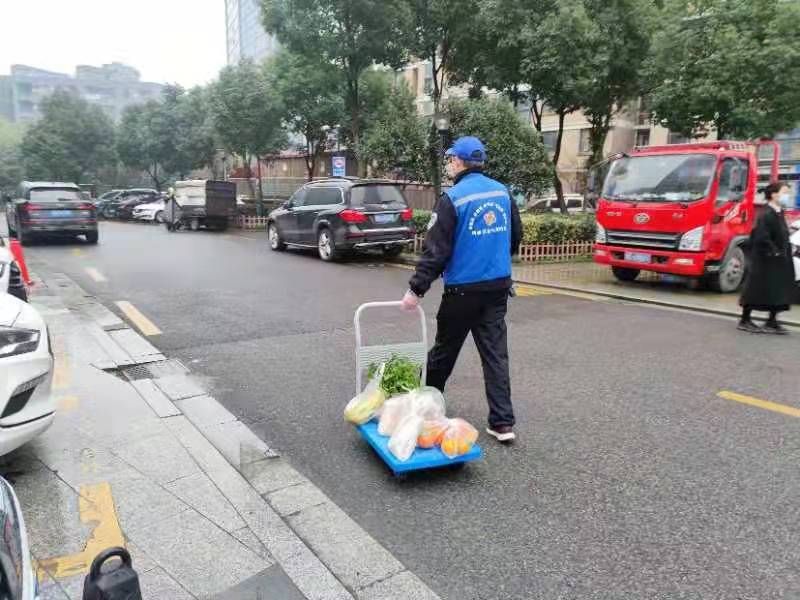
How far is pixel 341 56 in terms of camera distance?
701 inches

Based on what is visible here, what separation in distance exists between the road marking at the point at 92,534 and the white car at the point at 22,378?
448mm

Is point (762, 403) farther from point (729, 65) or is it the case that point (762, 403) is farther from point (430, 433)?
point (729, 65)

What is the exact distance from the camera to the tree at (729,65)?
12.5 metres

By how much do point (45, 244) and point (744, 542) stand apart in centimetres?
1931

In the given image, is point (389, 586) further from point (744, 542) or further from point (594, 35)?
point (594, 35)

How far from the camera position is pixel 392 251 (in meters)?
14.5

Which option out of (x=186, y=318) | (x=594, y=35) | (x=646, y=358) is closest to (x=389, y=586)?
(x=646, y=358)

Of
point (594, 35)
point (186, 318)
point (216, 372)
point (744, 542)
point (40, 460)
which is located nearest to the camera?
point (744, 542)

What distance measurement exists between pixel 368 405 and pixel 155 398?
6.50ft

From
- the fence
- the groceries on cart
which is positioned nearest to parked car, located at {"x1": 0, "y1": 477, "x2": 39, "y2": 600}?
the groceries on cart

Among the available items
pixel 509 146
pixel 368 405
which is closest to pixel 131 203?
pixel 509 146

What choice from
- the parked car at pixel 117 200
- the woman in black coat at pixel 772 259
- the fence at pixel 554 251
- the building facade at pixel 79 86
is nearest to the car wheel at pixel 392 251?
the fence at pixel 554 251

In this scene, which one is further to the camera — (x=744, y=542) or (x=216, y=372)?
(x=216, y=372)

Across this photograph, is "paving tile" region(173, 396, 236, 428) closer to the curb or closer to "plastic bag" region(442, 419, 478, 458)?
"plastic bag" region(442, 419, 478, 458)
